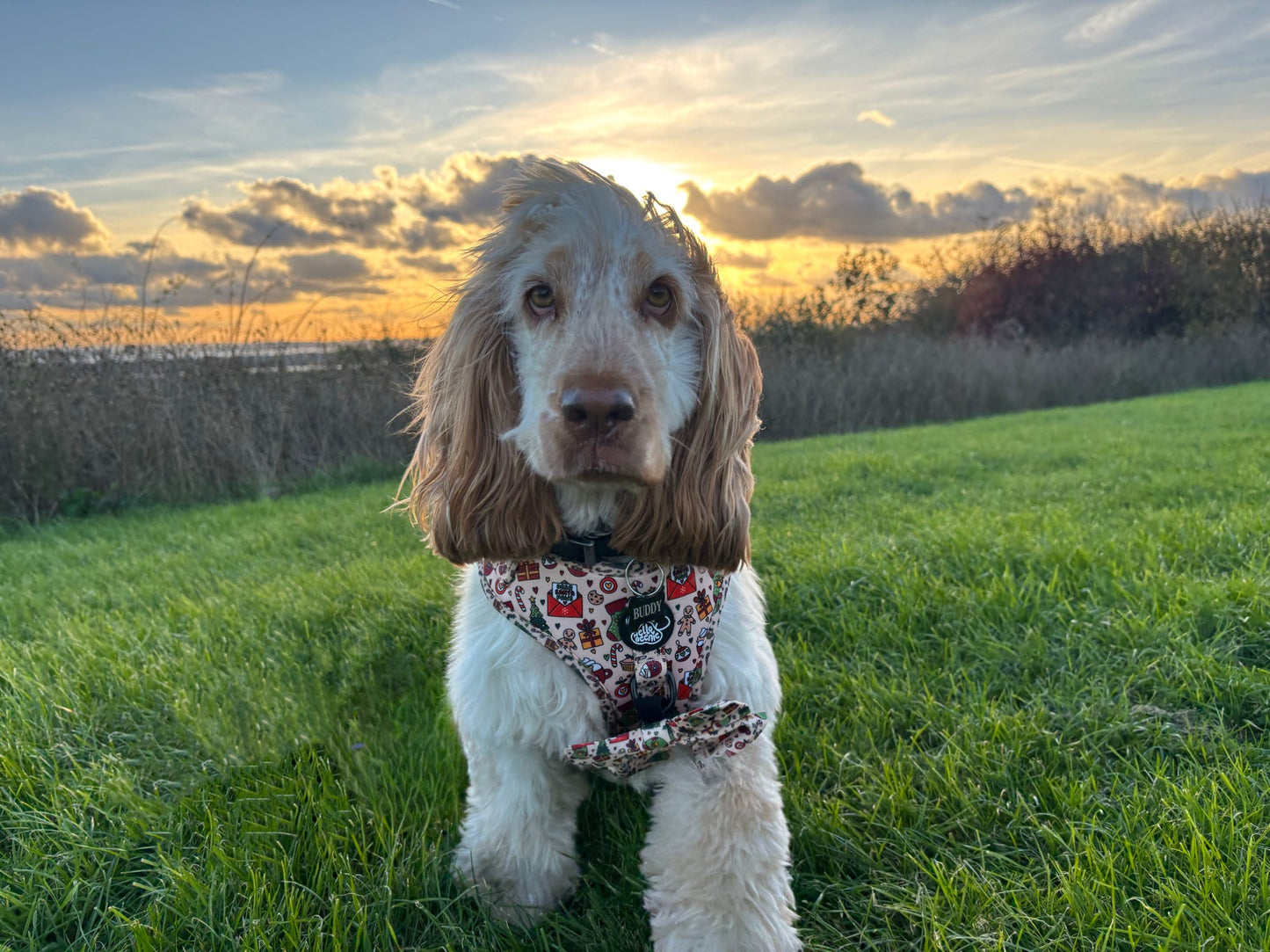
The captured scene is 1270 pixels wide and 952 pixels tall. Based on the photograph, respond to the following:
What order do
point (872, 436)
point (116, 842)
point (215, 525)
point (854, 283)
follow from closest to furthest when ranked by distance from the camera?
point (116, 842) → point (215, 525) → point (872, 436) → point (854, 283)

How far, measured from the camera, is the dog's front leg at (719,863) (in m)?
1.95

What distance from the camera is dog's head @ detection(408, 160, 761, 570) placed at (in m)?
1.91

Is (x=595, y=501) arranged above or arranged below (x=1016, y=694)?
above

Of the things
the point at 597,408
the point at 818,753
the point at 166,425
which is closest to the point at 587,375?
the point at 597,408

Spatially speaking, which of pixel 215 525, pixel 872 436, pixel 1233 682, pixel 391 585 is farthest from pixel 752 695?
pixel 872 436

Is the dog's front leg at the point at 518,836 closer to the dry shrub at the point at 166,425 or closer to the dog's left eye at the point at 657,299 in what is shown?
the dog's left eye at the point at 657,299

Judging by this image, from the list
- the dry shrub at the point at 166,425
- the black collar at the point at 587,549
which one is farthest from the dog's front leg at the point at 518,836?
the dry shrub at the point at 166,425

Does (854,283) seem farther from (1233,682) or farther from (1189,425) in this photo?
(1233,682)

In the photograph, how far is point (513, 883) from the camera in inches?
86.2

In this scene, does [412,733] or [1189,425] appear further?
[1189,425]

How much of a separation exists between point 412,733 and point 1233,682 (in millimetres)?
2939

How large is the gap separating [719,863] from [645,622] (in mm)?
635

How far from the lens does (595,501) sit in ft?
7.06

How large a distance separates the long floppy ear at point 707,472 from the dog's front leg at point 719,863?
582 millimetres
